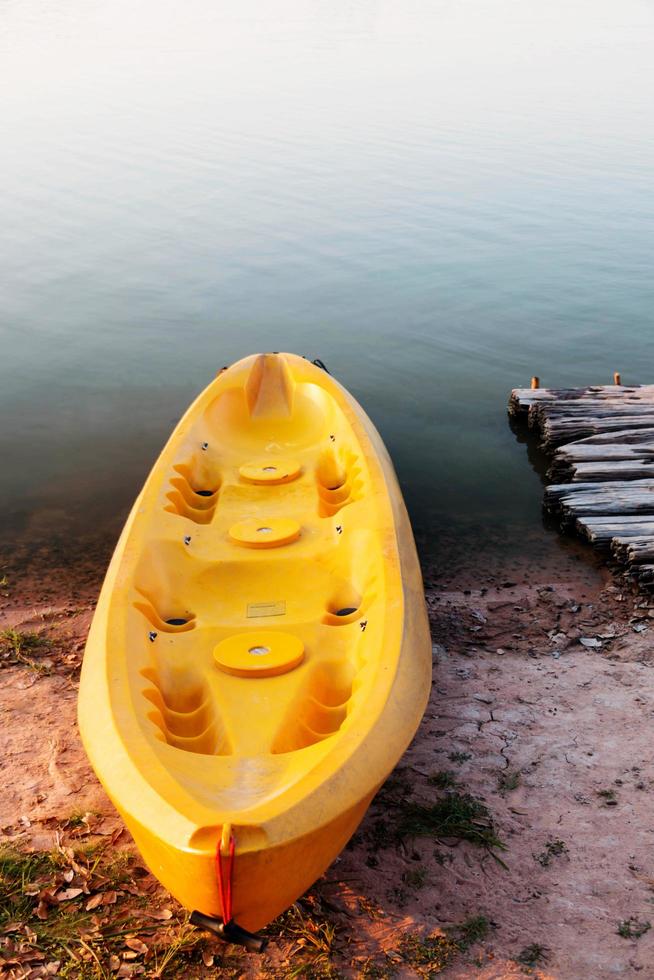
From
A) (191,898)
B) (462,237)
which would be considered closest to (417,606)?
(191,898)

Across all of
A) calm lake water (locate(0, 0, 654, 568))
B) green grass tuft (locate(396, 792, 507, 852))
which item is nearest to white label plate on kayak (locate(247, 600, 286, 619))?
green grass tuft (locate(396, 792, 507, 852))

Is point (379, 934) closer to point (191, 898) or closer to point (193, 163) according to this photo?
point (191, 898)

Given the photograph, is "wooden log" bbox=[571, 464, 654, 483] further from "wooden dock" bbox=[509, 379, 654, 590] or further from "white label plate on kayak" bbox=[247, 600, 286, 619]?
"white label plate on kayak" bbox=[247, 600, 286, 619]

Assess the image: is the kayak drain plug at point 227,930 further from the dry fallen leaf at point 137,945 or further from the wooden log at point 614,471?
the wooden log at point 614,471

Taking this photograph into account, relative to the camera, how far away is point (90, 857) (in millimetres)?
4414

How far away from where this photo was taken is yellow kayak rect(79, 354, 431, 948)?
3.51 m

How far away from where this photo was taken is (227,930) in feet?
11.4

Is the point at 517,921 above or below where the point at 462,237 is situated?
below

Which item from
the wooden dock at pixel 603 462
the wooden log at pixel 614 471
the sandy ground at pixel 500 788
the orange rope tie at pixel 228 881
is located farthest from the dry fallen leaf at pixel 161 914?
the wooden log at pixel 614 471

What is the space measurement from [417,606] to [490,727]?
97cm

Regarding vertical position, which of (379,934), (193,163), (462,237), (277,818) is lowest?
(379,934)

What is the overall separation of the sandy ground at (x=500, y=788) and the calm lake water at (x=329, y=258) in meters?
1.84

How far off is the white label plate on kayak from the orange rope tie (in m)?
2.08

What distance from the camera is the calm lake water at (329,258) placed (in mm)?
10266
